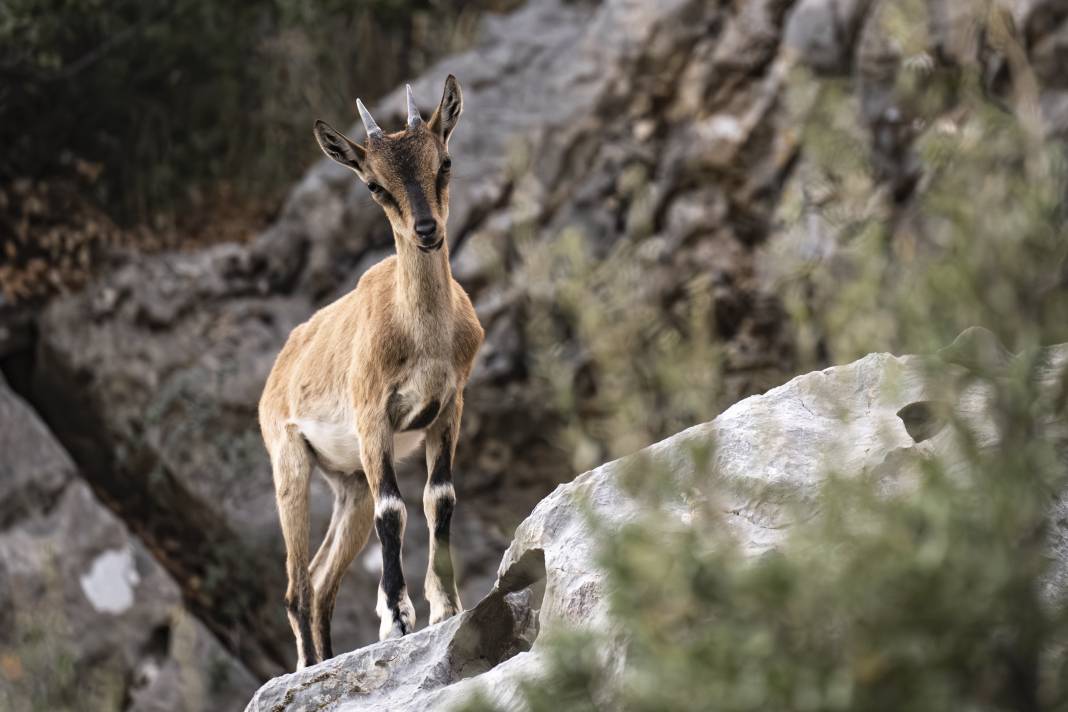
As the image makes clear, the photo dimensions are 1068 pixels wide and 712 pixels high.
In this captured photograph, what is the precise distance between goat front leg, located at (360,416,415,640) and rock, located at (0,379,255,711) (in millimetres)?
4721

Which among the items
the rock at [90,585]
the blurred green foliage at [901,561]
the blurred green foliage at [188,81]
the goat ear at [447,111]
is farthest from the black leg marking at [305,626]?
the blurred green foliage at [188,81]

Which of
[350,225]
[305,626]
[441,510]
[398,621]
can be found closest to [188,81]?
[350,225]

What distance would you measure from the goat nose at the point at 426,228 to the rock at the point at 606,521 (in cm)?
143

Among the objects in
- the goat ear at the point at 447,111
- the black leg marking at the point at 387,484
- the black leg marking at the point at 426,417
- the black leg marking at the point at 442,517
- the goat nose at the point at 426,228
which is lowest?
the black leg marking at the point at 442,517

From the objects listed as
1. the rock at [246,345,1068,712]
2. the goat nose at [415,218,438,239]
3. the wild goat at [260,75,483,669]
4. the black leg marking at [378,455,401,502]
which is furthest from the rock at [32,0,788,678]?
the rock at [246,345,1068,712]

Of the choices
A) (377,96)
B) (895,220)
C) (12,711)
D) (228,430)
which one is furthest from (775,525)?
(377,96)

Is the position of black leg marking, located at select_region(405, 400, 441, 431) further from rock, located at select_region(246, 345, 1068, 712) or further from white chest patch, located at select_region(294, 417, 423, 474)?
rock, located at select_region(246, 345, 1068, 712)

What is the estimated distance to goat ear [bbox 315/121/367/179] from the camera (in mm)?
6348

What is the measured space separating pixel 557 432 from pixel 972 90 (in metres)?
8.59

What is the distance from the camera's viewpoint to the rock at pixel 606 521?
439cm

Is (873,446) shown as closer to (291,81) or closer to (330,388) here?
(330,388)

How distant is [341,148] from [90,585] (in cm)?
622

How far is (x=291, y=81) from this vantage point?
14148mm

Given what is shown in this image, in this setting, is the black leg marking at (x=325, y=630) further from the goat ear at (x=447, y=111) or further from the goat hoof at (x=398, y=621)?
the goat ear at (x=447, y=111)
